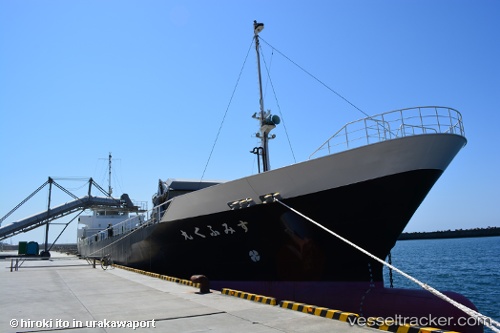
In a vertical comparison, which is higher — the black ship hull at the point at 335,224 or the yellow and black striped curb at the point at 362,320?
the black ship hull at the point at 335,224

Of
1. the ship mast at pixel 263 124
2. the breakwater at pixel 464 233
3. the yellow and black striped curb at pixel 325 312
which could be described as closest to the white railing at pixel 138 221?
the ship mast at pixel 263 124

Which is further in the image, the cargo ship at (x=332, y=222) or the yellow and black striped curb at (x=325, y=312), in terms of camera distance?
the cargo ship at (x=332, y=222)

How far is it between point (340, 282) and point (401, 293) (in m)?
1.48

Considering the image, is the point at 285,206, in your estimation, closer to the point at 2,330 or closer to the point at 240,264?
the point at 240,264

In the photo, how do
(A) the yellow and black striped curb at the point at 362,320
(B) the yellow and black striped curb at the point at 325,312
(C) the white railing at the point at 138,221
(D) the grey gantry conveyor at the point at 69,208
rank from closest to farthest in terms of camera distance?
1. (A) the yellow and black striped curb at the point at 362,320
2. (B) the yellow and black striped curb at the point at 325,312
3. (C) the white railing at the point at 138,221
4. (D) the grey gantry conveyor at the point at 69,208

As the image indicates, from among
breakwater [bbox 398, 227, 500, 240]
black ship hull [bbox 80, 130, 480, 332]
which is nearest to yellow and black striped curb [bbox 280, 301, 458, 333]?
black ship hull [bbox 80, 130, 480, 332]

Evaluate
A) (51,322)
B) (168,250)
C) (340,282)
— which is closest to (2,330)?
(51,322)

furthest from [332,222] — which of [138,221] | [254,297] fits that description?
[138,221]

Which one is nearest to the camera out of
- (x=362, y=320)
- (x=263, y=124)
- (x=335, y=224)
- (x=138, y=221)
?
(x=362, y=320)

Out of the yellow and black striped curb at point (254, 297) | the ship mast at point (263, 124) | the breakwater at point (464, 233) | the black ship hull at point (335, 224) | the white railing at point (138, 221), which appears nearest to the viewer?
the yellow and black striped curb at point (254, 297)

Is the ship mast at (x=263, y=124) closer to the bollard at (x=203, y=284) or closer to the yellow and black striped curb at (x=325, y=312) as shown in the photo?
the bollard at (x=203, y=284)

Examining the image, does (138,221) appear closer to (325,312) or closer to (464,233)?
(325,312)

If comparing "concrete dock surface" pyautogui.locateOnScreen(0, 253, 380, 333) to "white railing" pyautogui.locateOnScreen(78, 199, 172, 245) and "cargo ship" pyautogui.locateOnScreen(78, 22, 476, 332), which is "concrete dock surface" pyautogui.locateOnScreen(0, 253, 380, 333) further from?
"white railing" pyautogui.locateOnScreen(78, 199, 172, 245)

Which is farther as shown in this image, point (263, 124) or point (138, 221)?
point (138, 221)
